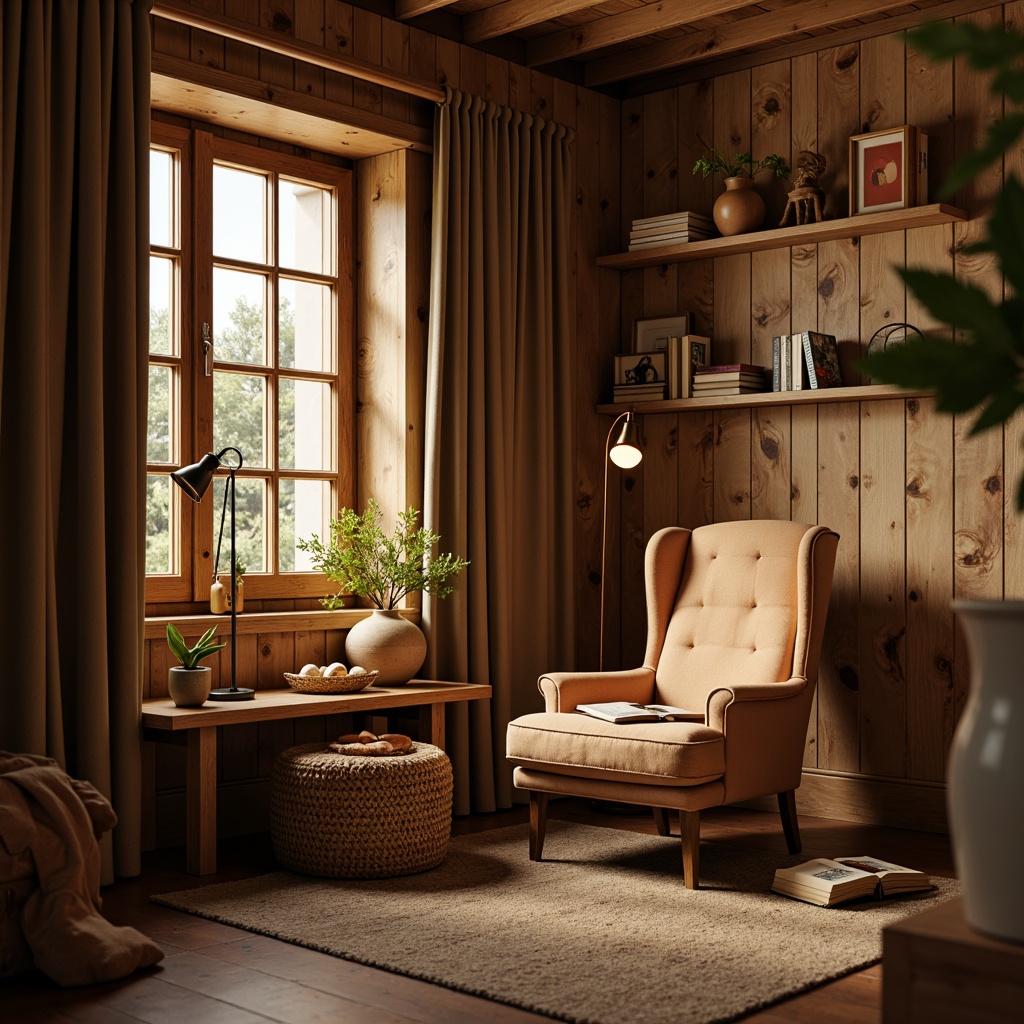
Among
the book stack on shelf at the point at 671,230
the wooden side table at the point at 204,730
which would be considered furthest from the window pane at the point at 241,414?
the book stack on shelf at the point at 671,230

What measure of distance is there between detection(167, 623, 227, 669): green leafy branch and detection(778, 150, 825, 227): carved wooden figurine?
95.3 inches

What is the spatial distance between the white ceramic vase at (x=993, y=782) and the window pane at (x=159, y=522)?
313 centimetres

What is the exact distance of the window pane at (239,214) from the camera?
4.25 m

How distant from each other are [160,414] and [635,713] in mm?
1756

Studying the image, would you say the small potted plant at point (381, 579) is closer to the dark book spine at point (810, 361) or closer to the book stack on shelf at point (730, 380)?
the book stack on shelf at point (730, 380)

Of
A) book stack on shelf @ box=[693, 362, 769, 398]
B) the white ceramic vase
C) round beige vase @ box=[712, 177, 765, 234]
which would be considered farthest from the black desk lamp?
the white ceramic vase

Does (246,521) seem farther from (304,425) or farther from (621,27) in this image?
(621,27)

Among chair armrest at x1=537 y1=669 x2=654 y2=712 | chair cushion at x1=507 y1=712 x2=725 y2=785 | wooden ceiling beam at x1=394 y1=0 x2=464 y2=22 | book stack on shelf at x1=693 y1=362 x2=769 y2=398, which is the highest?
wooden ceiling beam at x1=394 y1=0 x2=464 y2=22

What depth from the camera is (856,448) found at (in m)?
4.39

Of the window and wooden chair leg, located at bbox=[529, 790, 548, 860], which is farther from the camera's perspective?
the window

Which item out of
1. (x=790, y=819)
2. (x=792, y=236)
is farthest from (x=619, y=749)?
(x=792, y=236)

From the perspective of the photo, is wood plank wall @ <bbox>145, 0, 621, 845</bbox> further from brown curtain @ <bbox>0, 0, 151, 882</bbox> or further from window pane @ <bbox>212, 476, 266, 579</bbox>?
brown curtain @ <bbox>0, 0, 151, 882</bbox>

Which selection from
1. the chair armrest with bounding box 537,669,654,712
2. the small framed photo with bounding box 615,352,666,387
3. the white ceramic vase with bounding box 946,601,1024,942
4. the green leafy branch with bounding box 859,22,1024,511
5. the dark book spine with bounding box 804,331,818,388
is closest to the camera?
the green leafy branch with bounding box 859,22,1024,511

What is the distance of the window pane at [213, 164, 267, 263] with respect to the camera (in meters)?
4.25
